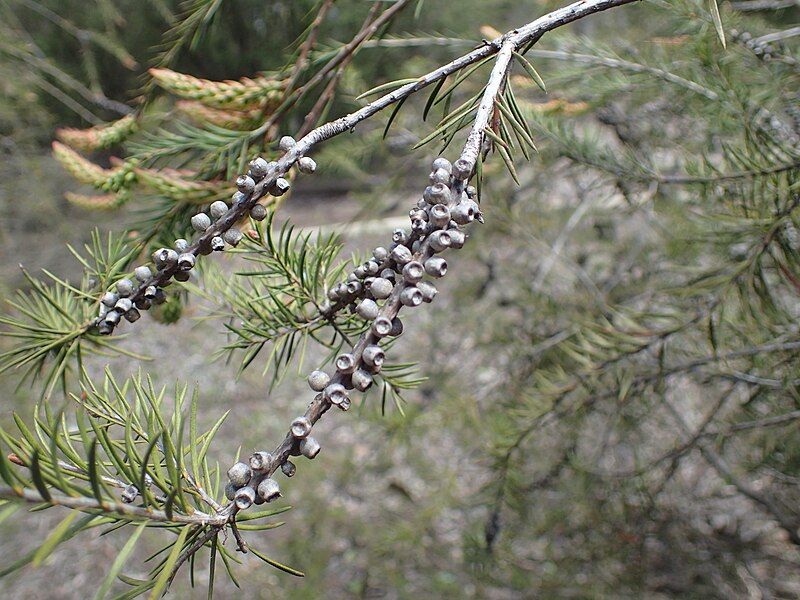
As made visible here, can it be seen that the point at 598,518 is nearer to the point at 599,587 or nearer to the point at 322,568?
the point at 599,587

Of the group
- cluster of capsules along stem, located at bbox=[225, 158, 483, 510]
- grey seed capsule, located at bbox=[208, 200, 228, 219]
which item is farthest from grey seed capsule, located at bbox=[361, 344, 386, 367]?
grey seed capsule, located at bbox=[208, 200, 228, 219]

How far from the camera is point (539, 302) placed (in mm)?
1021

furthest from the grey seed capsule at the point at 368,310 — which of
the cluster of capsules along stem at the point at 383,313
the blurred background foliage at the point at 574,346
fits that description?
the blurred background foliage at the point at 574,346

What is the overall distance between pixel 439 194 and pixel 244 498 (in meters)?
0.13

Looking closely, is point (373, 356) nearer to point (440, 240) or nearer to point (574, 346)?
point (440, 240)

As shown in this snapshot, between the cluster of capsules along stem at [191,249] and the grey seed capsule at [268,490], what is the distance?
3.8 inches

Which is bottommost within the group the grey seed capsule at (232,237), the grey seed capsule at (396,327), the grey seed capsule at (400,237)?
the grey seed capsule at (396,327)

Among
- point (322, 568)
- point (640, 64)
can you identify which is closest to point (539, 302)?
point (640, 64)

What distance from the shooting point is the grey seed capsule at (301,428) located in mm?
204

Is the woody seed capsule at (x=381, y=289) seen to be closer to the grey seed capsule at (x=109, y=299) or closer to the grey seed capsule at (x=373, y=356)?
the grey seed capsule at (x=373, y=356)

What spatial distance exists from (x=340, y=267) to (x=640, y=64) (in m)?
0.45

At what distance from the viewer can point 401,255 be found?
218mm

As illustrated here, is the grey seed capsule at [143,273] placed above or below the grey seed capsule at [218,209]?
below

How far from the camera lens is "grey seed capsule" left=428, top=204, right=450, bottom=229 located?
215mm
